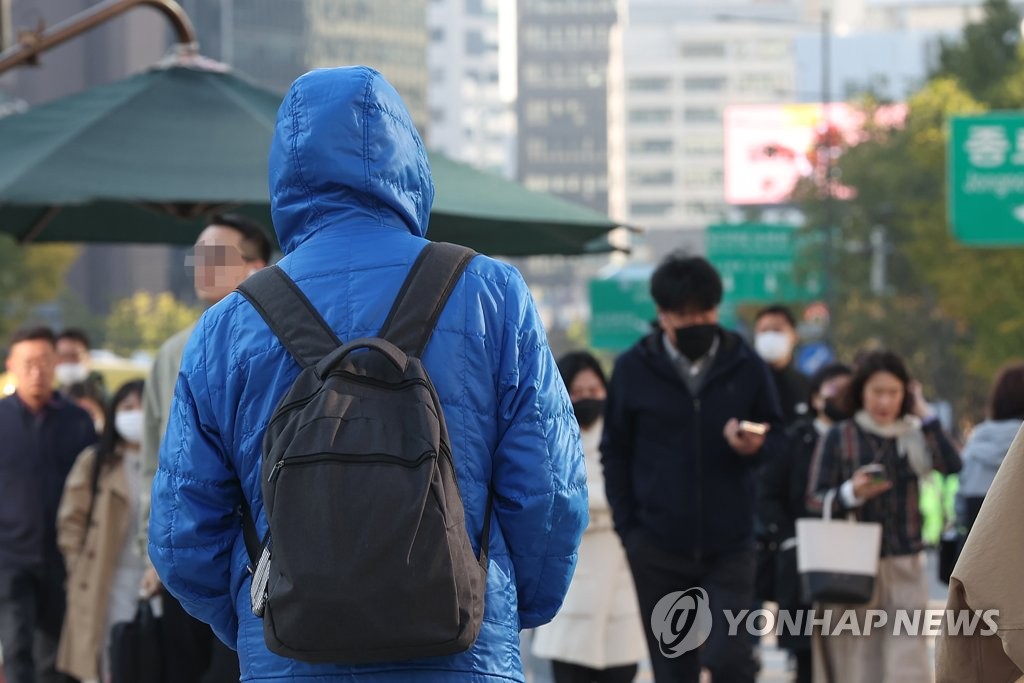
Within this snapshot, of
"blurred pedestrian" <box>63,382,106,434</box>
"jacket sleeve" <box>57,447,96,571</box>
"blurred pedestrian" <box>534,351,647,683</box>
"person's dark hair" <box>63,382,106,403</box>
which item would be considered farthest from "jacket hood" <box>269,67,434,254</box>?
"person's dark hair" <box>63,382,106,403</box>

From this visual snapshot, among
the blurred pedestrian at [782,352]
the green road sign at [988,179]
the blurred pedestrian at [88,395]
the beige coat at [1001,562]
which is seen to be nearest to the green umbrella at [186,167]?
the blurred pedestrian at [782,352]

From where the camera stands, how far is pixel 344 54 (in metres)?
108

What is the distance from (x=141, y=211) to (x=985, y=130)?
18452 mm

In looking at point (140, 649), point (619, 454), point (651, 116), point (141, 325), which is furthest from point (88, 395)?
point (651, 116)

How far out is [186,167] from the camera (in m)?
7.99

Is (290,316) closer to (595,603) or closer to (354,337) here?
(354,337)

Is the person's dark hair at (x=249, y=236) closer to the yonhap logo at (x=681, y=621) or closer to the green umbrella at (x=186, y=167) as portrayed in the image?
the green umbrella at (x=186, y=167)

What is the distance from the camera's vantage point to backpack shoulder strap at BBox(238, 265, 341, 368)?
3471 mm

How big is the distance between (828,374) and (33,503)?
447 centimetres

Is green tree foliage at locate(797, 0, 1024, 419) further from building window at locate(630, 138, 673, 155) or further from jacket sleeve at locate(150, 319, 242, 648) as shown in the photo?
building window at locate(630, 138, 673, 155)

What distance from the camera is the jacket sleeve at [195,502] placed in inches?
140

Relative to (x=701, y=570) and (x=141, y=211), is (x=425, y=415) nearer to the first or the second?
(x=701, y=570)

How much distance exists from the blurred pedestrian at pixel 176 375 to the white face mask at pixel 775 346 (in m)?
5.07

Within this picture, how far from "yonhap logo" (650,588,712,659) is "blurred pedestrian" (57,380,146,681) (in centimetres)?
244
